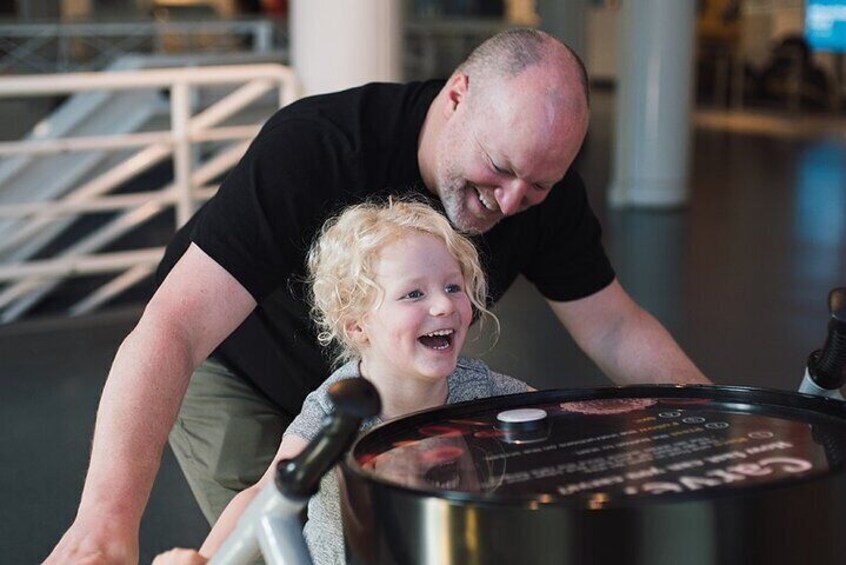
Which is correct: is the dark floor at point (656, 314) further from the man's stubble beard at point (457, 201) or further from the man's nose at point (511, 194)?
the man's nose at point (511, 194)

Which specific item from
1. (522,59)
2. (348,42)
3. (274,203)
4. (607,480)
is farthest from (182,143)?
(607,480)

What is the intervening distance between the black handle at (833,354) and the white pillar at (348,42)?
4083 mm

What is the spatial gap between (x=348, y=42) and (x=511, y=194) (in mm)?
3882

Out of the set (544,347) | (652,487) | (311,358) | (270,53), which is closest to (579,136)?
(311,358)

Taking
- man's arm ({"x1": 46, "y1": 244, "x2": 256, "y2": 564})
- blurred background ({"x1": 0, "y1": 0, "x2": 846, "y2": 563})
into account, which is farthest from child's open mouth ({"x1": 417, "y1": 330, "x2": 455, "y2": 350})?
blurred background ({"x1": 0, "y1": 0, "x2": 846, "y2": 563})

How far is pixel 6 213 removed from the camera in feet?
18.3

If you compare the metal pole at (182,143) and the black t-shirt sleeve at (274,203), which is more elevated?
the black t-shirt sleeve at (274,203)

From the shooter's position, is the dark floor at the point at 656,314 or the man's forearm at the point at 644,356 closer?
the man's forearm at the point at 644,356

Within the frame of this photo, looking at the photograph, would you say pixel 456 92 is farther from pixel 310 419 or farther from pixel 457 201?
pixel 310 419

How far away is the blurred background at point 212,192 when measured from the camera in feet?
15.2

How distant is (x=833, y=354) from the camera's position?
1.74 meters

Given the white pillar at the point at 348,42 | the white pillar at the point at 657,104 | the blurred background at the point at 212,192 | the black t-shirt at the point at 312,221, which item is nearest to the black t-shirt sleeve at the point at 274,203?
the black t-shirt at the point at 312,221

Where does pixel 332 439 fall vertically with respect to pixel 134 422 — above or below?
above

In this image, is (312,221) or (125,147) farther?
(125,147)
